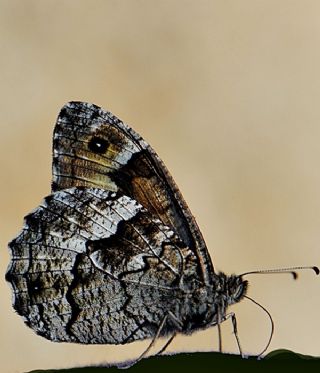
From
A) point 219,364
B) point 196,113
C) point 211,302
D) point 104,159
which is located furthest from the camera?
point 196,113

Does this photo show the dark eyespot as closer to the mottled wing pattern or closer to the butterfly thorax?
the mottled wing pattern

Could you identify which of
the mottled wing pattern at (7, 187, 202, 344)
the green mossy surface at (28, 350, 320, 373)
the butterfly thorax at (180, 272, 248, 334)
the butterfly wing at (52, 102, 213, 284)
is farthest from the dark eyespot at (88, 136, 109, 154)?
the green mossy surface at (28, 350, 320, 373)

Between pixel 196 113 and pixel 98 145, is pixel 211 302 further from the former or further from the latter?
pixel 196 113

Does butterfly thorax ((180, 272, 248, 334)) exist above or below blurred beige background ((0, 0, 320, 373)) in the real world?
below

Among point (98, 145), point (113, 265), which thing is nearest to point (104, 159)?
point (98, 145)

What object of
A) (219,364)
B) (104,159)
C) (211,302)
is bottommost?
(219,364)

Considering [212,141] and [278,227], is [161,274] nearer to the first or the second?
[278,227]
